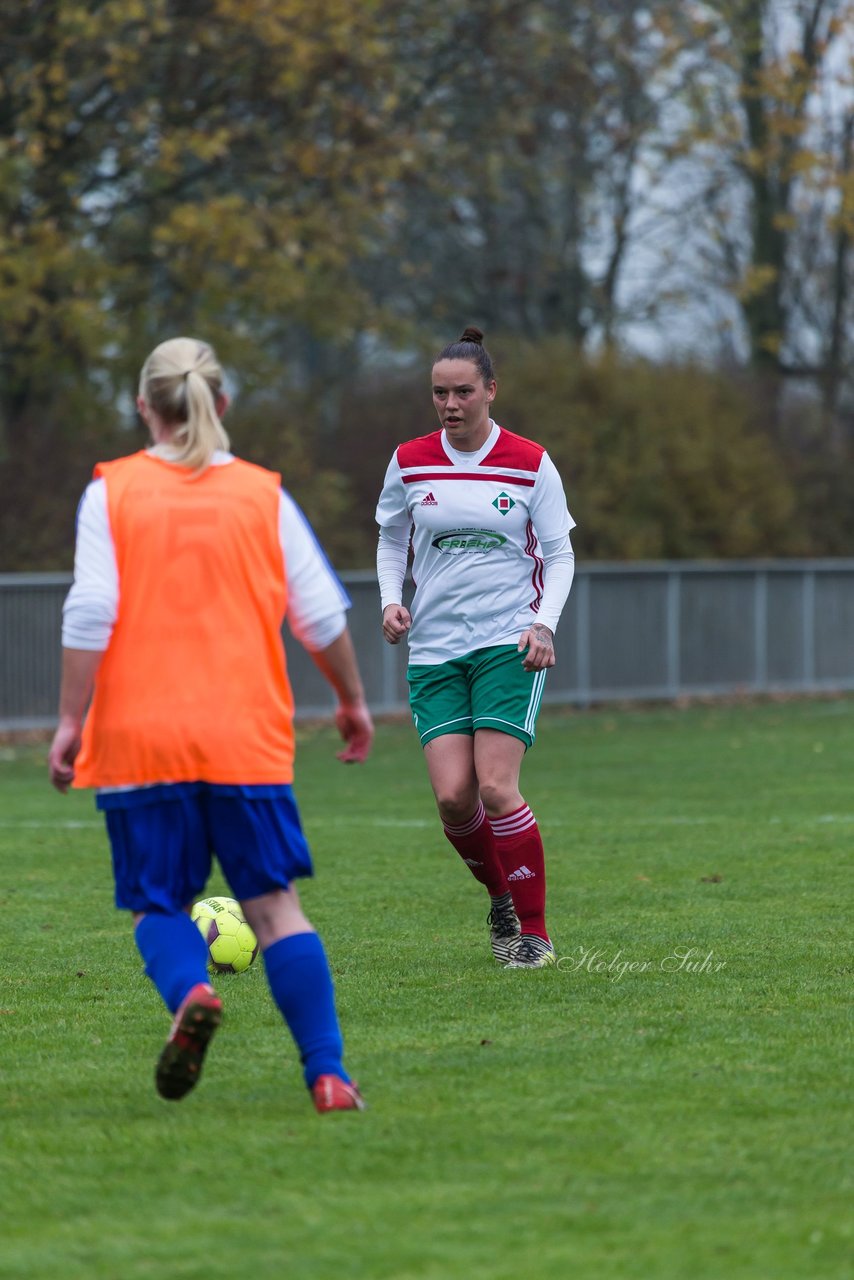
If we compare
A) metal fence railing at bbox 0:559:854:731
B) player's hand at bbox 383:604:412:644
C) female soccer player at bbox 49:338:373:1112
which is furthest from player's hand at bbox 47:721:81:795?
metal fence railing at bbox 0:559:854:731

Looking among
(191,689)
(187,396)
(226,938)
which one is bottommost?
(226,938)

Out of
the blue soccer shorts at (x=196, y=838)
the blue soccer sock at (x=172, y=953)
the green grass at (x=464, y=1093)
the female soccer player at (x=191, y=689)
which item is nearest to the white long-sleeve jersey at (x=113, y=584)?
the female soccer player at (x=191, y=689)

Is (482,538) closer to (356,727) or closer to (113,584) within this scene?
(356,727)

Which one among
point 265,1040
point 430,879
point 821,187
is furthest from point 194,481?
point 821,187

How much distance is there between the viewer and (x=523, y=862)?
670cm

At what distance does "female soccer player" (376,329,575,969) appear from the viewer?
665 centimetres

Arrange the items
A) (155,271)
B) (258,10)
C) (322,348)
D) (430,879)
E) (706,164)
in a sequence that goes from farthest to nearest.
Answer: (322,348)
(706,164)
(155,271)
(258,10)
(430,879)

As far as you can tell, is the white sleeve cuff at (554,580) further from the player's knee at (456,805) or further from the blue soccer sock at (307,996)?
the blue soccer sock at (307,996)

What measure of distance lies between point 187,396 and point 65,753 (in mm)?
864

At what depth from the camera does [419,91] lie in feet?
70.9

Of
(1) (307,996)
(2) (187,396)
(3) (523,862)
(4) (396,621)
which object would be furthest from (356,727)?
(3) (523,862)

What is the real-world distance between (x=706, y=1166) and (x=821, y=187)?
23085mm

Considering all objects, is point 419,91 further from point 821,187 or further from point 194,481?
point 194,481

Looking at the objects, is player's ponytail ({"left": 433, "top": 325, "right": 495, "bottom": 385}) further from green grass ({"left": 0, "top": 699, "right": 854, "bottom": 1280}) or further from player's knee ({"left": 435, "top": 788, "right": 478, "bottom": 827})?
green grass ({"left": 0, "top": 699, "right": 854, "bottom": 1280})
